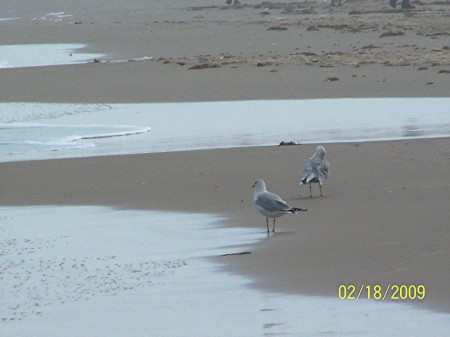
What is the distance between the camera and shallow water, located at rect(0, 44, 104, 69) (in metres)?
29.4

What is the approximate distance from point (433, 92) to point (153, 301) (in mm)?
12923

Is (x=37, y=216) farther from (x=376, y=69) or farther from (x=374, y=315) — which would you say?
(x=376, y=69)

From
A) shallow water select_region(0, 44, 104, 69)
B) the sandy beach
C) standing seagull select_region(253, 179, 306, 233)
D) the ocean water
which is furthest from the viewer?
shallow water select_region(0, 44, 104, 69)

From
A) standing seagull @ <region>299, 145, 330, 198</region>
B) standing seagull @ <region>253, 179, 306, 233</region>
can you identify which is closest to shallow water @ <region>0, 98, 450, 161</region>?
standing seagull @ <region>299, 145, 330, 198</region>

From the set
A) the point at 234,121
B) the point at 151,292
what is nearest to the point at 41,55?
the point at 234,121

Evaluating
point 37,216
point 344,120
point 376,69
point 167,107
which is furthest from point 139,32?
point 37,216

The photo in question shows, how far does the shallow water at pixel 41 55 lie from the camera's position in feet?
96.4

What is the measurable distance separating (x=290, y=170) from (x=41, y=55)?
21706 millimetres

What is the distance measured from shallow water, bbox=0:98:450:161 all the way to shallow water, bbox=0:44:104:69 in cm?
849

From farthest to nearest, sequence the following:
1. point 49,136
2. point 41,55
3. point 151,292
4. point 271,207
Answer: point 41,55
point 49,136
point 271,207
point 151,292
